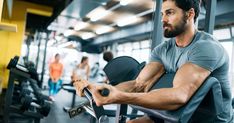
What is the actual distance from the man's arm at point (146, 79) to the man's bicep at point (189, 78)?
1.30 ft

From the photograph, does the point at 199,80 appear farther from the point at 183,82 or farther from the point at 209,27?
the point at 209,27

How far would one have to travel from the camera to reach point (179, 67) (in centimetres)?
141

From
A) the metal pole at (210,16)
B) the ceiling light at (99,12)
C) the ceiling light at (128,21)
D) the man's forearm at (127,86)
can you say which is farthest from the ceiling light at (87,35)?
the man's forearm at (127,86)

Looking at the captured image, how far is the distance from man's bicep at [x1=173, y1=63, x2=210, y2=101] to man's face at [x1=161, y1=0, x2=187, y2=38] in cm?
22

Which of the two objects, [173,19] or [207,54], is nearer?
[207,54]

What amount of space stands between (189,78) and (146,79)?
20.0 inches

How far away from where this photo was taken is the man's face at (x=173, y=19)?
138 cm

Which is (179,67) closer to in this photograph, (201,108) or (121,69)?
(201,108)

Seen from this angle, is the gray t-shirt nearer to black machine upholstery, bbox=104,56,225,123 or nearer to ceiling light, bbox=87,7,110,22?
black machine upholstery, bbox=104,56,225,123

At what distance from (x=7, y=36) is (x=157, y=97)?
7.02m

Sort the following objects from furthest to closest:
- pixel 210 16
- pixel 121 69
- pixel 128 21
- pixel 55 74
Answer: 1. pixel 128 21
2. pixel 55 74
3. pixel 210 16
4. pixel 121 69

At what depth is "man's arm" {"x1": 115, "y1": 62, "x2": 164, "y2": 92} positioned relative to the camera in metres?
1.67

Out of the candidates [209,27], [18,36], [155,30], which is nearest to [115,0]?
[18,36]

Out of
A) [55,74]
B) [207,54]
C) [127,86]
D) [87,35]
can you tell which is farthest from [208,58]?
[87,35]
